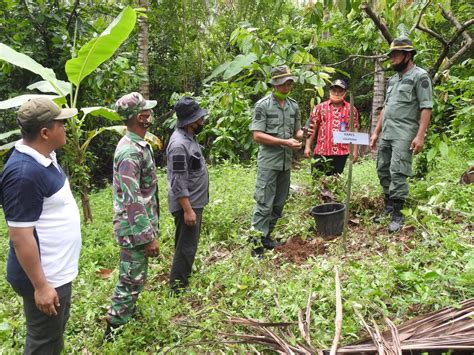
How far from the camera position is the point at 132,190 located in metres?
2.80

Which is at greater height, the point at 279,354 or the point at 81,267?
the point at 279,354

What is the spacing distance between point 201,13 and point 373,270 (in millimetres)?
10062

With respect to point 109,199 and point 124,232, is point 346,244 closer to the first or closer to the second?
point 124,232

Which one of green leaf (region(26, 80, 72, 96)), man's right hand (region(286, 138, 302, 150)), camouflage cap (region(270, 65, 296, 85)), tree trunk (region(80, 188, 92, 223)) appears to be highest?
camouflage cap (region(270, 65, 296, 85))

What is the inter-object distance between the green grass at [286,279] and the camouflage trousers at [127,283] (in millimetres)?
141

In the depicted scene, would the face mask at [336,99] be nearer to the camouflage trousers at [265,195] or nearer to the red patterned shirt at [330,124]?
the red patterned shirt at [330,124]

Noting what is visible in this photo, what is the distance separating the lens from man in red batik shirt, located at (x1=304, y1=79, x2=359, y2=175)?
5.29 metres

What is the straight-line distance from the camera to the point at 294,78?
4.11 meters

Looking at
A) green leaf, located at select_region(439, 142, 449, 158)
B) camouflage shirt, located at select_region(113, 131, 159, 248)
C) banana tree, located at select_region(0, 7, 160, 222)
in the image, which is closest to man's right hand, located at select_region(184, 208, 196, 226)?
camouflage shirt, located at select_region(113, 131, 159, 248)

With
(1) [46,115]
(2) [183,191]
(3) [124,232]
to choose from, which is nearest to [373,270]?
(2) [183,191]

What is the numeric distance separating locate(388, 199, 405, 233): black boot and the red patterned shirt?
130 centimetres

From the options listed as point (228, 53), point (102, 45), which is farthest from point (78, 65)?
point (228, 53)

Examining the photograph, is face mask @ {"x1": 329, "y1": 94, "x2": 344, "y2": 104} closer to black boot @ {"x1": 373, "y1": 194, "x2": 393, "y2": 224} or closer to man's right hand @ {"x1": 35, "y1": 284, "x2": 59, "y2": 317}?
black boot @ {"x1": 373, "y1": 194, "x2": 393, "y2": 224}

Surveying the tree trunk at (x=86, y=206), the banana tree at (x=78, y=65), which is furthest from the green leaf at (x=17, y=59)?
the tree trunk at (x=86, y=206)
